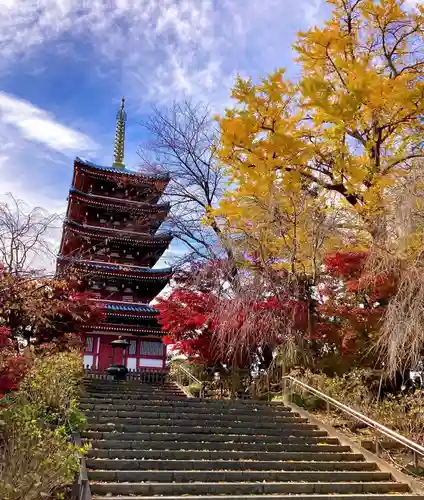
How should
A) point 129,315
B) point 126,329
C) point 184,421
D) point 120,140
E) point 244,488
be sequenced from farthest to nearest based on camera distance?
point 120,140
point 126,329
point 129,315
point 184,421
point 244,488

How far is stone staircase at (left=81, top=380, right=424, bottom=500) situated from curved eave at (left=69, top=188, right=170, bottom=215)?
15.9 m

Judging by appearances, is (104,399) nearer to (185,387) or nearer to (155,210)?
(185,387)

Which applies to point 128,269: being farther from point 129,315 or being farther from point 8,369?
point 8,369

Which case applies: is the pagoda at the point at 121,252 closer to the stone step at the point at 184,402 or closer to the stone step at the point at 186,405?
the stone step at the point at 184,402

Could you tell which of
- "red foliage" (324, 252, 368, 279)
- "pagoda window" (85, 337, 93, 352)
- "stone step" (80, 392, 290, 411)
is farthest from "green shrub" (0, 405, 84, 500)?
"pagoda window" (85, 337, 93, 352)

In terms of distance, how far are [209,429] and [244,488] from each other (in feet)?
8.84

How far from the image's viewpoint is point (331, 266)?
1115cm

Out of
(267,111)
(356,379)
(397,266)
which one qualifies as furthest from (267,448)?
(267,111)

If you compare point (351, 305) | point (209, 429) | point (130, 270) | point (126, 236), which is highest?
point (126, 236)

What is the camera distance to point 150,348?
78.6 ft

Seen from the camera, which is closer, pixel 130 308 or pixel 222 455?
pixel 222 455

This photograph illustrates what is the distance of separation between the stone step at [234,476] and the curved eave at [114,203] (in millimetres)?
18731

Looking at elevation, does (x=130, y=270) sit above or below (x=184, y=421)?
above

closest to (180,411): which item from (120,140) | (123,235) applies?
Answer: (123,235)
